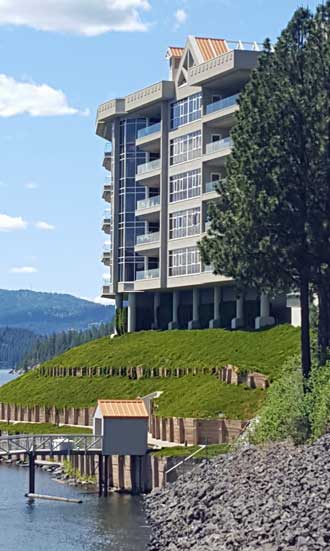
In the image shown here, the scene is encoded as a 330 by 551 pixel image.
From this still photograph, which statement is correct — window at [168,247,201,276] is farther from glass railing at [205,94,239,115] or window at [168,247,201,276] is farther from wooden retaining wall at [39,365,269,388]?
glass railing at [205,94,239,115]

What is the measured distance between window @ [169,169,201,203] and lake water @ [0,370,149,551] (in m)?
39.3

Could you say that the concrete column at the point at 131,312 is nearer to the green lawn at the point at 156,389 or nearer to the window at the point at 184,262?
the green lawn at the point at 156,389

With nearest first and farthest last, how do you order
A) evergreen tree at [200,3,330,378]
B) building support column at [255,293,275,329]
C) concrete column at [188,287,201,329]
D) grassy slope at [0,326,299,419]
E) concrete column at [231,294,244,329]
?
evergreen tree at [200,3,330,378], grassy slope at [0,326,299,419], building support column at [255,293,275,329], concrete column at [231,294,244,329], concrete column at [188,287,201,329]

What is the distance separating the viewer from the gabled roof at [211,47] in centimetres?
11288

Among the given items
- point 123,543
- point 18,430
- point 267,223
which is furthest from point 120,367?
point 123,543

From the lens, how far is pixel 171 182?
11469 cm

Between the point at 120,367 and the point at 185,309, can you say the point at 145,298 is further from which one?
the point at 120,367

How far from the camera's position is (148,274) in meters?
119

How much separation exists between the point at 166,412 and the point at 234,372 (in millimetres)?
5139

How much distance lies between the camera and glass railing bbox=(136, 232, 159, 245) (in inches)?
4609

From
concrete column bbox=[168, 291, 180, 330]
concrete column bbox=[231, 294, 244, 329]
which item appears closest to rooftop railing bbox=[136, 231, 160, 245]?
concrete column bbox=[168, 291, 180, 330]

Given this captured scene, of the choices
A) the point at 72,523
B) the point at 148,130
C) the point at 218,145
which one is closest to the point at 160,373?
the point at 218,145

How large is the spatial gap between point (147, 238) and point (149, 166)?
638 cm

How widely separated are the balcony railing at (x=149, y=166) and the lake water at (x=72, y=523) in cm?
4616
